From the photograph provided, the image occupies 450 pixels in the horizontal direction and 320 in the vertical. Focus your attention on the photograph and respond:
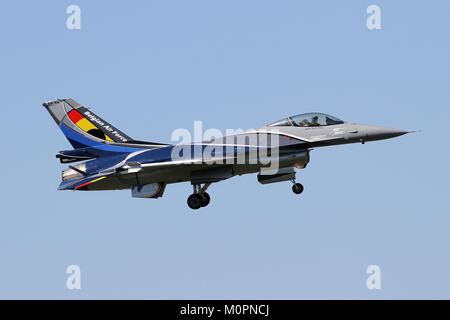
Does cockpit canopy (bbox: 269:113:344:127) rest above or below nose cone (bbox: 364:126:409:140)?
above

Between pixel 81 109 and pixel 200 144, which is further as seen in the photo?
pixel 81 109

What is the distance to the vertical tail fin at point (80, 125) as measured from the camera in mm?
38500

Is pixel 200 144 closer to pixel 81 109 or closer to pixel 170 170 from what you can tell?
pixel 170 170

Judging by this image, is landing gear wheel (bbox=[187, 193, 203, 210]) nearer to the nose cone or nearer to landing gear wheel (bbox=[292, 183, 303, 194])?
landing gear wheel (bbox=[292, 183, 303, 194])

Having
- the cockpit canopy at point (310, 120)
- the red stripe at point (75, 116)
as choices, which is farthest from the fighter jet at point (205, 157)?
the red stripe at point (75, 116)

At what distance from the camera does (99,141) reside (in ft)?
126

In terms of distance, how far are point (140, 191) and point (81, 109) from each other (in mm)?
5248

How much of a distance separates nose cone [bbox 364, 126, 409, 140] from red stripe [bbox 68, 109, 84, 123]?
12.5 m

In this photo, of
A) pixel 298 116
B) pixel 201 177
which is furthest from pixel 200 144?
pixel 298 116

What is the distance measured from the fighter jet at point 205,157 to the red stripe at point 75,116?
4.78ft

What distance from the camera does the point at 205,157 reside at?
36.0 meters

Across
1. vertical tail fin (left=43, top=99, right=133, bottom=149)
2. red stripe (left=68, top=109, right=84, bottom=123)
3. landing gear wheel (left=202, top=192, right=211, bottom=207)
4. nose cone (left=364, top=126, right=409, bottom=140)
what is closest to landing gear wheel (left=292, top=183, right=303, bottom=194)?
nose cone (left=364, top=126, right=409, bottom=140)

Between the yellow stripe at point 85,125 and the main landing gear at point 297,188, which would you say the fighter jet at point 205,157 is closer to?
the main landing gear at point 297,188

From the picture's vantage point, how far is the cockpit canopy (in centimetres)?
3603
